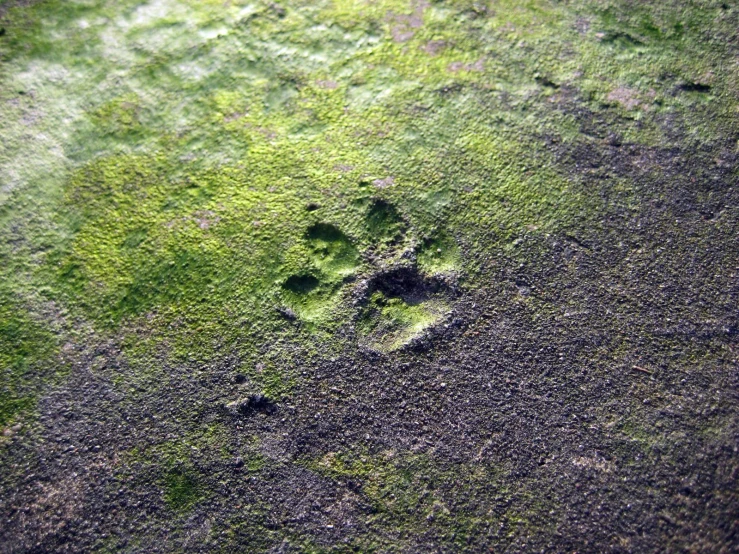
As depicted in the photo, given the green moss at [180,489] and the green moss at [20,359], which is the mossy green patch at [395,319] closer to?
the green moss at [180,489]

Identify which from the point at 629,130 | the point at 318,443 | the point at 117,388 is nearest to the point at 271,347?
the point at 318,443

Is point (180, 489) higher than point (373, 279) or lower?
lower

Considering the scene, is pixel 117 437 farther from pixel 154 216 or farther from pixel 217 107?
pixel 217 107

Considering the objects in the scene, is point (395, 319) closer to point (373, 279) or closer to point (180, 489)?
point (373, 279)

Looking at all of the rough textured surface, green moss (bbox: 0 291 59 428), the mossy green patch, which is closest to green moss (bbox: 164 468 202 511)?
the rough textured surface

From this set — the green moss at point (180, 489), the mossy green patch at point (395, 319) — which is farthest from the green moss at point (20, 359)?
the mossy green patch at point (395, 319)

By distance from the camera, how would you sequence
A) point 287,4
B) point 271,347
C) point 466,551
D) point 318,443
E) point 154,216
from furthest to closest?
1. point 287,4
2. point 154,216
3. point 271,347
4. point 318,443
5. point 466,551

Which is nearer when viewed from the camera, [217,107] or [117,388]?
[117,388]

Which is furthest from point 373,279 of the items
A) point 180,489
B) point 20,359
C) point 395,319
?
point 20,359
